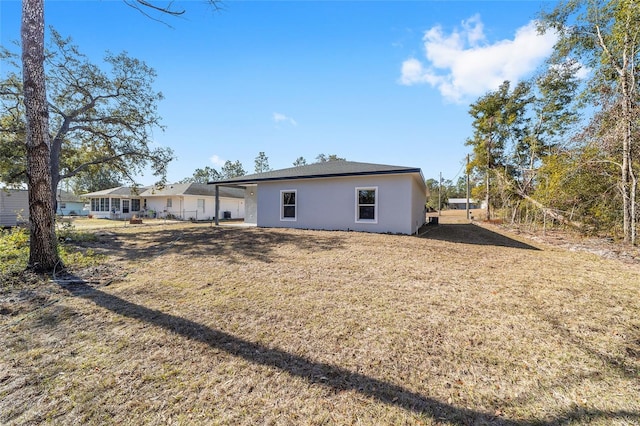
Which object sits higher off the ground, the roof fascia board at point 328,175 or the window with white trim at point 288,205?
the roof fascia board at point 328,175

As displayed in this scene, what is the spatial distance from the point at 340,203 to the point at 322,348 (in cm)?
888

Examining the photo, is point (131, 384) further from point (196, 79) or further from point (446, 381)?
point (196, 79)

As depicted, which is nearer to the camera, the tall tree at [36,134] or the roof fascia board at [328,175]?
the tall tree at [36,134]

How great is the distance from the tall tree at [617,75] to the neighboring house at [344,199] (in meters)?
6.54

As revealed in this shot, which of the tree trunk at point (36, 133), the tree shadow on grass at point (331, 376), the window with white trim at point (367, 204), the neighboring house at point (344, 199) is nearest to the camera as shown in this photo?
the tree shadow on grass at point (331, 376)

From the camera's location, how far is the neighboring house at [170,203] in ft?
78.6

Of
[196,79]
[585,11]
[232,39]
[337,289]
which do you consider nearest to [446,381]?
[337,289]

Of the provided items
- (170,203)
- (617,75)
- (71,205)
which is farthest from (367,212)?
(71,205)

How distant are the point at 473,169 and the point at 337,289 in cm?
2502

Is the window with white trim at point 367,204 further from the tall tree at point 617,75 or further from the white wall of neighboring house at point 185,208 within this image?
the white wall of neighboring house at point 185,208

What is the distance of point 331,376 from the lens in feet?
7.68

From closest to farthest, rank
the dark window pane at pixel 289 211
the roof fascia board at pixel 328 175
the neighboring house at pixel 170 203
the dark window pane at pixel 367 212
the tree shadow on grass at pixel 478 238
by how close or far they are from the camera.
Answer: the tree shadow on grass at pixel 478 238
the roof fascia board at pixel 328 175
the dark window pane at pixel 367 212
the dark window pane at pixel 289 211
the neighboring house at pixel 170 203

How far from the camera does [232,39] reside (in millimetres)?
8773

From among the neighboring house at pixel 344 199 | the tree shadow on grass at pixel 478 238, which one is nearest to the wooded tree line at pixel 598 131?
the tree shadow on grass at pixel 478 238
